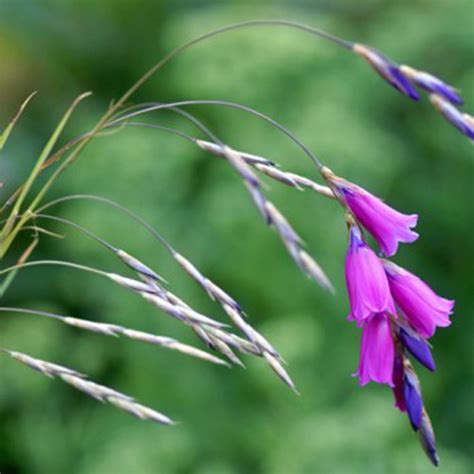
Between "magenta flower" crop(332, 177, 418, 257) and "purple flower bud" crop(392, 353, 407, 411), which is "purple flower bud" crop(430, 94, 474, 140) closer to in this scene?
"magenta flower" crop(332, 177, 418, 257)

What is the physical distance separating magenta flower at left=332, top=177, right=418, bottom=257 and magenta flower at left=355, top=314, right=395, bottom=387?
8cm

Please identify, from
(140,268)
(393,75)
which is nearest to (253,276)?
(140,268)

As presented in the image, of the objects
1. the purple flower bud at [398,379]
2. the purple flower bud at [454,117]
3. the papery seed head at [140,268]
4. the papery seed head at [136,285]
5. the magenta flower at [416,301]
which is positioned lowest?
the purple flower bud at [398,379]

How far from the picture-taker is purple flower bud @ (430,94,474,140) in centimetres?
99

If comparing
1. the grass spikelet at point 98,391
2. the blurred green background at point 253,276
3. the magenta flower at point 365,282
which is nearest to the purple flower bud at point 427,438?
the magenta flower at point 365,282

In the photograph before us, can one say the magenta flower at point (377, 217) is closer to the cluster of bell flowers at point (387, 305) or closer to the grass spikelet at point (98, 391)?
the cluster of bell flowers at point (387, 305)

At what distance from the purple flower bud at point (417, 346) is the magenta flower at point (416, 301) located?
0.02 m

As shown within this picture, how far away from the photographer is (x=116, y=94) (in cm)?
483

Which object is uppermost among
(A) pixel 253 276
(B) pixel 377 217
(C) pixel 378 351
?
(B) pixel 377 217

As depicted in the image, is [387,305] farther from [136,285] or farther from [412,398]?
[136,285]

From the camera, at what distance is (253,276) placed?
345 cm

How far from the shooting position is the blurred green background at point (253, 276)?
310cm

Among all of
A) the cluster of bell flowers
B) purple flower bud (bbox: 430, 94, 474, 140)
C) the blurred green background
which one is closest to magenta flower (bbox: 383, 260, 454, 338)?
the cluster of bell flowers

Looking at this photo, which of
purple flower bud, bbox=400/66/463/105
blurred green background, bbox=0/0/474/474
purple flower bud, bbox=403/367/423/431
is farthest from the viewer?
blurred green background, bbox=0/0/474/474
